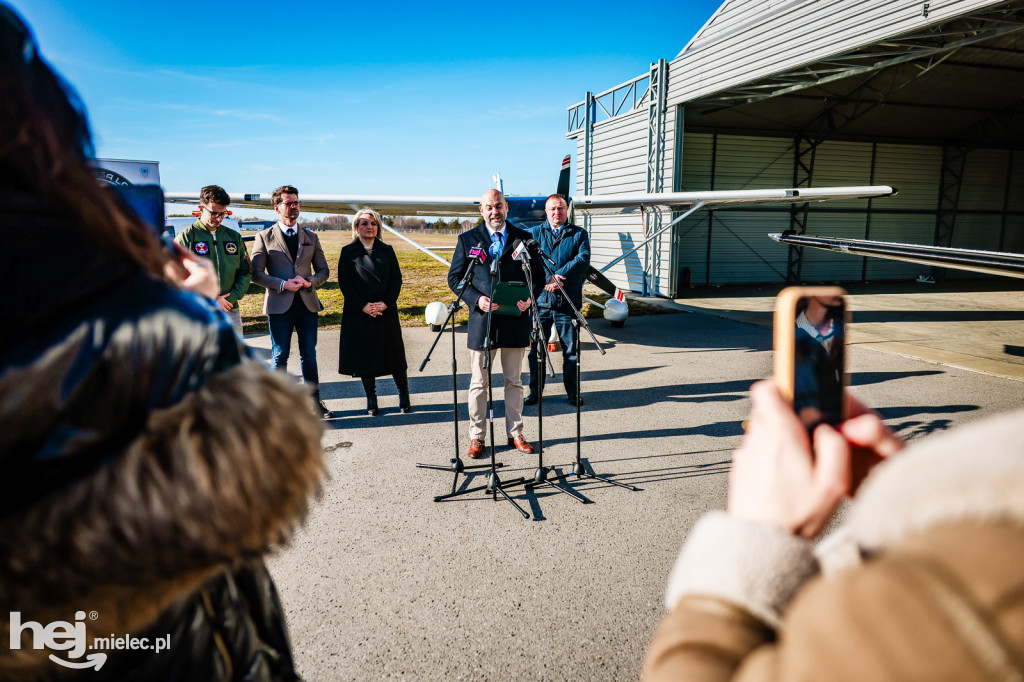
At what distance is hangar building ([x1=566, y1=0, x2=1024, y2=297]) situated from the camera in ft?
36.1

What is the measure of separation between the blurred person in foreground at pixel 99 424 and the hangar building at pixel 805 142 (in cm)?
1104

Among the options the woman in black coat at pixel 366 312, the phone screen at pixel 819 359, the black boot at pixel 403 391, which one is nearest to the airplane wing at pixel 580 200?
the woman in black coat at pixel 366 312

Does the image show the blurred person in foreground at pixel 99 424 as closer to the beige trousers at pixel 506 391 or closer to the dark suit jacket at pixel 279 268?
the beige trousers at pixel 506 391

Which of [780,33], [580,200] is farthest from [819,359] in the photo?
[780,33]

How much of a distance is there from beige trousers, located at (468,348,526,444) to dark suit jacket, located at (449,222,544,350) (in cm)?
11

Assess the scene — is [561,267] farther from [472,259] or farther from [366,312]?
[472,259]

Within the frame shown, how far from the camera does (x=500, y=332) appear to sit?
4352 millimetres

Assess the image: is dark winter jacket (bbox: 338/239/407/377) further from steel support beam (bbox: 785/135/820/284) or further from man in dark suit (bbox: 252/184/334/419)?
steel support beam (bbox: 785/135/820/284)

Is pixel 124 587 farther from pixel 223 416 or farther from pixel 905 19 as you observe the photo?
pixel 905 19

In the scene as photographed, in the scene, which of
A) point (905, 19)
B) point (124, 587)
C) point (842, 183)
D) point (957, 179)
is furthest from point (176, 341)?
point (957, 179)

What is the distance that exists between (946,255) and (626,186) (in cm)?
1454

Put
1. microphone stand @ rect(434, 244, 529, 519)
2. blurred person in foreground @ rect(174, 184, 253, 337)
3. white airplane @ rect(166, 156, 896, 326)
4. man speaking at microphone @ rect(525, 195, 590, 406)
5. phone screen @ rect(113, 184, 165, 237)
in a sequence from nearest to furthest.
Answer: phone screen @ rect(113, 184, 165, 237), microphone stand @ rect(434, 244, 529, 519), blurred person in foreground @ rect(174, 184, 253, 337), man speaking at microphone @ rect(525, 195, 590, 406), white airplane @ rect(166, 156, 896, 326)

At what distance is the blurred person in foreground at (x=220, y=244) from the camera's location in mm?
5074

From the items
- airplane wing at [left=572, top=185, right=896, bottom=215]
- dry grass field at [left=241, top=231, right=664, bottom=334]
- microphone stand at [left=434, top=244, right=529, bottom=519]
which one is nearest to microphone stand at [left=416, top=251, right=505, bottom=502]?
microphone stand at [left=434, top=244, right=529, bottom=519]
